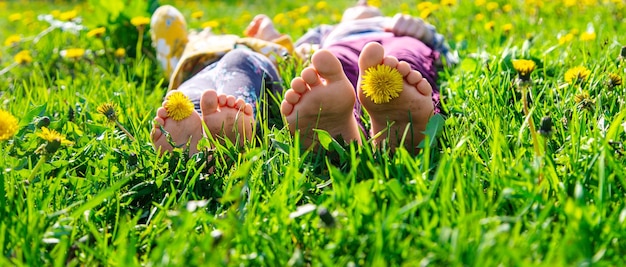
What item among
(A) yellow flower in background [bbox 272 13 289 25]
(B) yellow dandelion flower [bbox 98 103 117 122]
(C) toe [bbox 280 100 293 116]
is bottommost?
(A) yellow flower in background [bbox 272 13 289 25]

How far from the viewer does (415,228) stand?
107 cm

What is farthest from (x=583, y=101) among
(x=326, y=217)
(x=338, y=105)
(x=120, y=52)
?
(x=120, y=52)

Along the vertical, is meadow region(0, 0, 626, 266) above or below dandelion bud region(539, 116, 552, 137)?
below

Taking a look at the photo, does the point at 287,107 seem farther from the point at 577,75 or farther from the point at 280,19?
the point at 280,19

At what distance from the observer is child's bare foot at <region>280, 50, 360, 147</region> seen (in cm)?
146

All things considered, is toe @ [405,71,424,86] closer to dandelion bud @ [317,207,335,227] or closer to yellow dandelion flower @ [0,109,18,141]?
dandelion bud @ [317,207,335,227]

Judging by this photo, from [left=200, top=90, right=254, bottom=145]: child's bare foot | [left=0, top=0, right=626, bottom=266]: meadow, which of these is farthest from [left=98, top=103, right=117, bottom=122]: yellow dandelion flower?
[left=200, top=90, right=254, bottom=145]: child's bare foot

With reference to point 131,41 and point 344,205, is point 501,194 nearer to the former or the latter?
point 344,205

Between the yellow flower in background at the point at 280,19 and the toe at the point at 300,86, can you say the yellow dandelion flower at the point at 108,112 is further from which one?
the yellow flower in background at the point at 280,19

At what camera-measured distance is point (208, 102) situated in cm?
156

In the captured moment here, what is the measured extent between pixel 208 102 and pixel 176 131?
4.4 inches

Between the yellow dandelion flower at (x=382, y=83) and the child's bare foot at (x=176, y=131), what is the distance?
462 millimetres

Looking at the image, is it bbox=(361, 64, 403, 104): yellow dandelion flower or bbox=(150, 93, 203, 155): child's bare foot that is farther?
bbox=(150, 93, 203, 155): child's bare foot

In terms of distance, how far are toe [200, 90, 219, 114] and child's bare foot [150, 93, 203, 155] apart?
0.05 m
